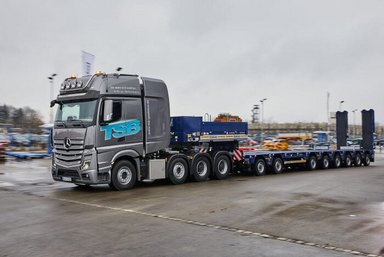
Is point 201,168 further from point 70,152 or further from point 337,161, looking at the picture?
point 337,161

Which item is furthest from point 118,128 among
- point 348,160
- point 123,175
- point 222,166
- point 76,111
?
point 348,160

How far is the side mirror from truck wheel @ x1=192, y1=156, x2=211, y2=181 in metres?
4.32

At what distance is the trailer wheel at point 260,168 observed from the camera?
1947 centimetres

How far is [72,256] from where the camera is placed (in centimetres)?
622

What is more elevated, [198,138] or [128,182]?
[198,138]

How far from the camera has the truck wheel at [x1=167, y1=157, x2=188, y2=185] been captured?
15.5 m

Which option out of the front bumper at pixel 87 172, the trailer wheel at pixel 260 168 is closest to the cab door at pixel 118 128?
the front bumper at pixel 87 172

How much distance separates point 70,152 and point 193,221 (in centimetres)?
605

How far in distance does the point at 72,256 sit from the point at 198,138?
10.7m

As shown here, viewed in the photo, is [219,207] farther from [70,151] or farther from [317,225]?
[70,151]

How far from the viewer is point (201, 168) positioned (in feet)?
55.2

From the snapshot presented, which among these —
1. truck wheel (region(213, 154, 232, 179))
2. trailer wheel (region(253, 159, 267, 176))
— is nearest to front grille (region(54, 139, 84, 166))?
truck wheel (region(213, 154, 232, 179))

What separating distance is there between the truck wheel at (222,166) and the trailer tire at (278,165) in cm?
342

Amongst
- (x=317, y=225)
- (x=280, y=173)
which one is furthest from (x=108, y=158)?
(x=280, y=173)
